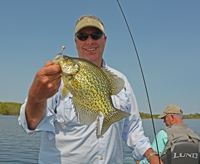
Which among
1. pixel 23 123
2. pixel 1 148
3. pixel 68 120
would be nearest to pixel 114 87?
pixel 68 120

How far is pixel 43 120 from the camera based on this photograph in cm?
278

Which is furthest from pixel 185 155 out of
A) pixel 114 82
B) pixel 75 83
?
pixel 75 83

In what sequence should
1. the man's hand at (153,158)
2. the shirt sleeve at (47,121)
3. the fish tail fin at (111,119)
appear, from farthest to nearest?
1. the man's hand at (153,158)
2. the shirt sleeve at (47,121)
3. the fish tail fin at (111,119)

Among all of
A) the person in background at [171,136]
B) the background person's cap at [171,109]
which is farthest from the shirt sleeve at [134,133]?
the background person's cap at [171,109]

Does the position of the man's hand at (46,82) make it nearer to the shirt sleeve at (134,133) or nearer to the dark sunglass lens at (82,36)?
the dark sunglass lens at (82,36)

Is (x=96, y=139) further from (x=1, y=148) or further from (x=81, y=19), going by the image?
(x=1, y=148)

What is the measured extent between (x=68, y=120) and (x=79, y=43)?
4.86ft

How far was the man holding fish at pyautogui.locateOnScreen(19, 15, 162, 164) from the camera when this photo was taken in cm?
212

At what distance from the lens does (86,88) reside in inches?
83.4

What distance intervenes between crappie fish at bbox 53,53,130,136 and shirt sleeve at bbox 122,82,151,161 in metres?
1.54

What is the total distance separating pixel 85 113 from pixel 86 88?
287 mm

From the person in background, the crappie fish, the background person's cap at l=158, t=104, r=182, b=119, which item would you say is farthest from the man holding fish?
the background person's cap at l=158, t=104, r=182, b=119

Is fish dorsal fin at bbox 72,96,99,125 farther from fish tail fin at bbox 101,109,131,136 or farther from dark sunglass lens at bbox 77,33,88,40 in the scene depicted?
dark sunglass lens at bbox 77,33,88,40

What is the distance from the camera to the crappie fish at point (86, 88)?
209cm
